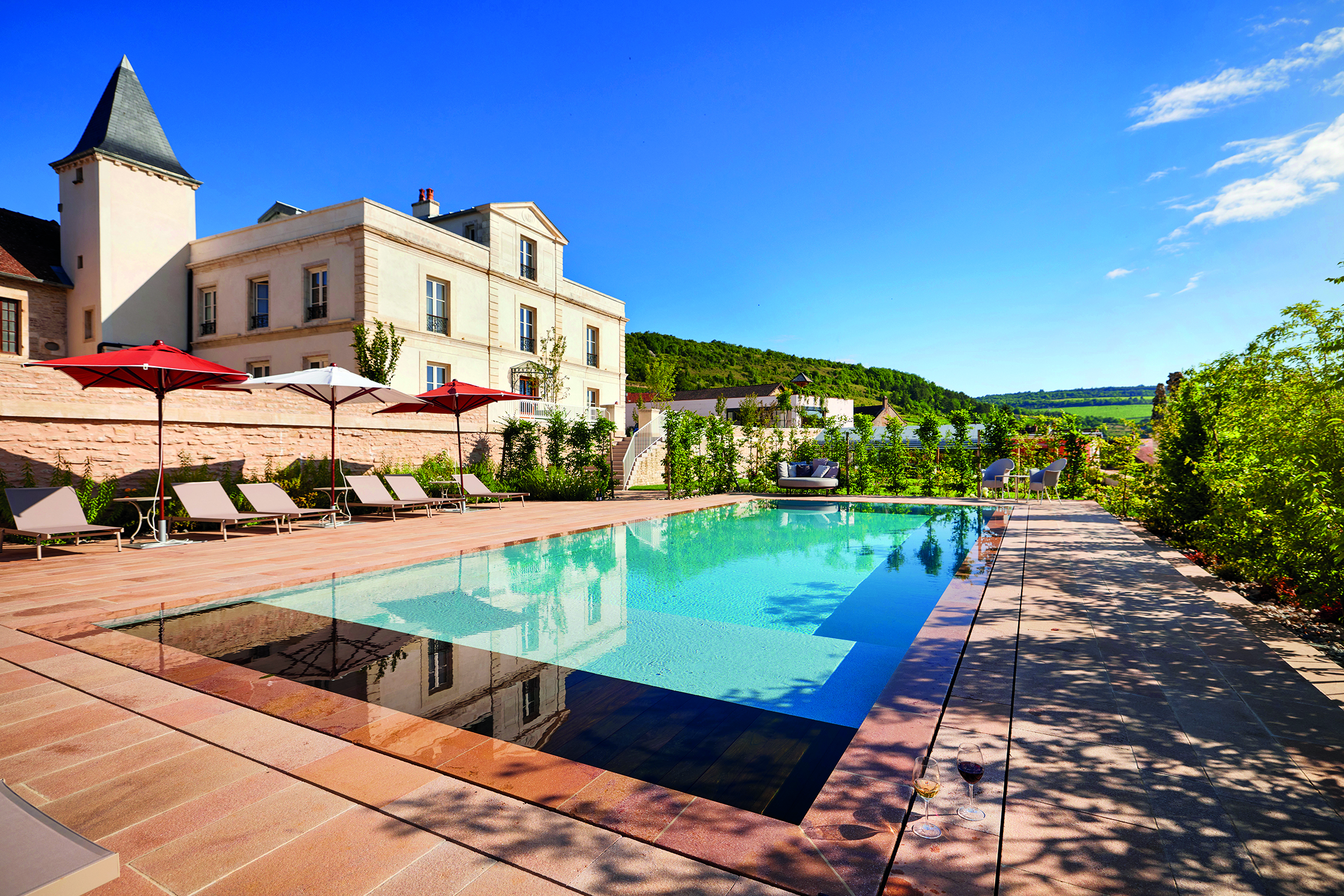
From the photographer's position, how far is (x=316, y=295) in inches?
794

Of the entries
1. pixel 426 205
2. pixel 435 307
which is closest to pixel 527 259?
pixel 426 205

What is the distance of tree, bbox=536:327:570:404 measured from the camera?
985 inches

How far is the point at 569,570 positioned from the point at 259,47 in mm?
12090

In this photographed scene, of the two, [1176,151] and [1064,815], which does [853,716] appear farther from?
[1176,151]

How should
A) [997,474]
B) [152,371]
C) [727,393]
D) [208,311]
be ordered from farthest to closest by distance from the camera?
[727,393] → [208,311] → [997,474] → [152,371]

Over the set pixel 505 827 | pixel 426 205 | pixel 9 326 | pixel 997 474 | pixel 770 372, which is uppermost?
pixel 770 372

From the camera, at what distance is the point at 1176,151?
958cm

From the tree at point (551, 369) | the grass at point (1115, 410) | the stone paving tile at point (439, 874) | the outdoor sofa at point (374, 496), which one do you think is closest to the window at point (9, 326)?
the tree at point (551, 369)

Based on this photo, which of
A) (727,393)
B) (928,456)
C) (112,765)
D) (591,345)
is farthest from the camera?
(727,393)

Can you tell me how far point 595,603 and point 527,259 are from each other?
22.1 m

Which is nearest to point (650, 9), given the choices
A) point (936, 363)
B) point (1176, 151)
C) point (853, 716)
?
point (1176, 151)

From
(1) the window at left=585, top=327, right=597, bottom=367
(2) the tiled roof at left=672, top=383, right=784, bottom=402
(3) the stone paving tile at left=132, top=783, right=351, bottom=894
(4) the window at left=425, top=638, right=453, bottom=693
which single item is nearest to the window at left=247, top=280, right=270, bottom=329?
(1) the window at left=585, top=327, right=597, bottom=367

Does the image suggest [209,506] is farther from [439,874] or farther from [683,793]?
[683,793]

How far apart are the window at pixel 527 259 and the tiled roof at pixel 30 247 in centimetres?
1507
